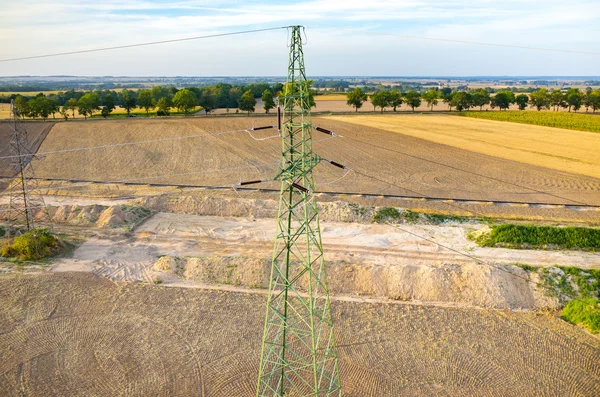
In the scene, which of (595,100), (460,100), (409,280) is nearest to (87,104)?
(409,280)

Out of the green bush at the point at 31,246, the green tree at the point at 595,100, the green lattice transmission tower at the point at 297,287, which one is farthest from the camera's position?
the green tree at the point at 595,100

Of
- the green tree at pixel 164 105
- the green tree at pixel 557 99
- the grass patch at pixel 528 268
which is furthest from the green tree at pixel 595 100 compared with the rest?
the grass patch at pixel 528 268

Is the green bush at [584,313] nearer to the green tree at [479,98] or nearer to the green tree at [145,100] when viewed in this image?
the green tree at [145,100]

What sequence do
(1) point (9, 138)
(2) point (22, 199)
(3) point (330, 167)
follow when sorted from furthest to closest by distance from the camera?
1. (1) point (9, 138)
2. (3) point (330, 167)
3. (2) point (22, 199)

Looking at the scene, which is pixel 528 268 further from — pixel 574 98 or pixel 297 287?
pixel 574 98

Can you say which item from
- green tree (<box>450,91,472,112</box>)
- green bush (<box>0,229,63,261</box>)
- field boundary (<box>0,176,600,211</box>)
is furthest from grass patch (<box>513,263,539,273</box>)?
green tree (<box>450,91,472,112</box>)

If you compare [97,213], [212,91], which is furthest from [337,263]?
[212,91]

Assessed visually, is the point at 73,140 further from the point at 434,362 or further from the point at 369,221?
the point at 434,362
